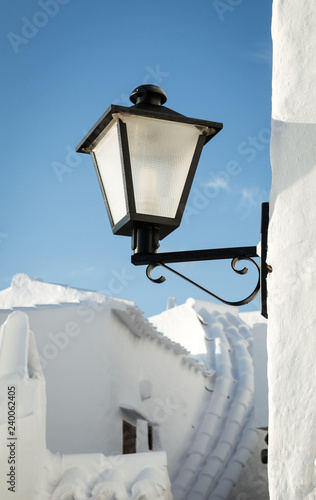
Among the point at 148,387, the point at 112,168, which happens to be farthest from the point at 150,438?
the point at 112,168

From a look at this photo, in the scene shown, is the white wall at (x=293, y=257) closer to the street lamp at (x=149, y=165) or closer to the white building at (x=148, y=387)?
the street lamp at (x=149, y=165)

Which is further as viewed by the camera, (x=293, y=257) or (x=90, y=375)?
(x=90, y=375)

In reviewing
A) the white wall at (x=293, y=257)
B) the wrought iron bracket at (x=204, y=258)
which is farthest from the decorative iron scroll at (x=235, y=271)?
the white wall at (x=293, y=257)

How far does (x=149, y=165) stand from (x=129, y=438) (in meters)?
9.84

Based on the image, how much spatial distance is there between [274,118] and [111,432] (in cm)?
989

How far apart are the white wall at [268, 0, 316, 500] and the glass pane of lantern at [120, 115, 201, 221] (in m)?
0.68

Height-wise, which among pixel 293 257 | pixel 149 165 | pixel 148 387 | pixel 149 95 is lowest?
pixel 148 387

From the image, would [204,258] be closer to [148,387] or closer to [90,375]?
[90,375]

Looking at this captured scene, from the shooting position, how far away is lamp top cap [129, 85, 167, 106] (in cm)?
306

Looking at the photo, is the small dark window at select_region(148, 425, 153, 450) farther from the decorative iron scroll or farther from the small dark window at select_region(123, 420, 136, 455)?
the decorative iron scroll

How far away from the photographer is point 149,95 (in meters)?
3.07

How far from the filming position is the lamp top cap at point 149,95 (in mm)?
3064

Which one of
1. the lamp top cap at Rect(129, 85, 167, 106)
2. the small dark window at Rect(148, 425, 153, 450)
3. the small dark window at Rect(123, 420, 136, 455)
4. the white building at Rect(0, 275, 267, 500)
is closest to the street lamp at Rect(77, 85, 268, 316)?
the lamp top cap at Rect(129, 85, 167, 106)

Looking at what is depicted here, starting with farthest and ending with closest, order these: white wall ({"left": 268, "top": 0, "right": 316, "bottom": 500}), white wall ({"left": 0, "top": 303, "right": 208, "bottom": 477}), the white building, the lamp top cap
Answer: the white building
white wall ({"left": 0, "top": 303, "right": 208, "bottom": 477})
the lamp top cap
white wall ({"left": 268, "top": 0, "right": 316, "bottom": 500})
